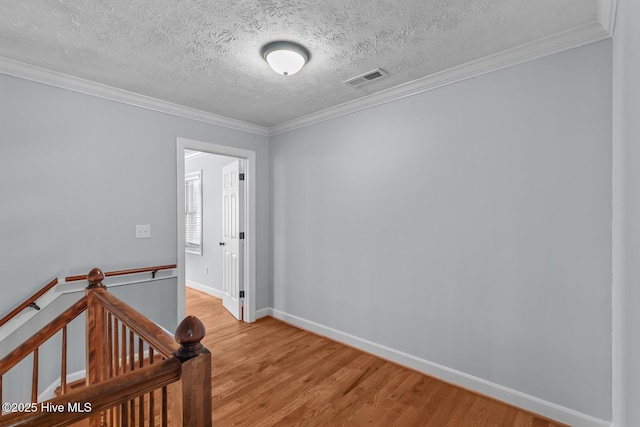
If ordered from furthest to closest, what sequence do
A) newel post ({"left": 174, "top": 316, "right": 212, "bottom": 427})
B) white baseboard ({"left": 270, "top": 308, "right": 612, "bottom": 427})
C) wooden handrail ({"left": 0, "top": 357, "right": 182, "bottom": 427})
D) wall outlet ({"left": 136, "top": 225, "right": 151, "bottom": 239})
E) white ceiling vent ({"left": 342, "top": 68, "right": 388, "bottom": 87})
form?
wall outlet ({"left": 136, "top": 225, "right": 151, "bottom": 239}), white ceiling vent ({"left": 342, "top": 68, "right": 388, "bottom": 87}), white baseboard ({"left": 270, "top": 308, "right": 612, "bottom": 427}), newel post ({"left": 174, "top": 316, "right": 212, "bottom": 427}), wooden handrail ({"left": 0, "top": 357, "right": 182, "bottom": 427})

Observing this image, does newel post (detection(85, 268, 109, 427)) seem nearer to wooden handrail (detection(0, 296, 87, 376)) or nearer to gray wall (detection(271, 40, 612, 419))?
wooden handrail (detection(0, 296, 87, 376))

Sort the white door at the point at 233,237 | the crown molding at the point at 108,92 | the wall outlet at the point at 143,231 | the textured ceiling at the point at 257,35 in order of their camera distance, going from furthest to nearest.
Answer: the white door at the point at 233,237 → the wall outlet at the point at 143,231 → the crown molding at the point at 108,92 → the textured ceiling at the point at 257,35

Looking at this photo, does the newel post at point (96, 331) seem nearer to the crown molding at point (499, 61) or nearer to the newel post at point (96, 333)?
the newel post at point (96, 333)

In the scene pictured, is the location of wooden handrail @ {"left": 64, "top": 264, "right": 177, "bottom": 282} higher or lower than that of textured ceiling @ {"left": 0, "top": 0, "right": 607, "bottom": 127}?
lower

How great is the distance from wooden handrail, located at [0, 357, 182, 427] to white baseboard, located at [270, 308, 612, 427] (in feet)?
7.42

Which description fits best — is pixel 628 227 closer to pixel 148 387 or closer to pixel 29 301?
pixel 148 387

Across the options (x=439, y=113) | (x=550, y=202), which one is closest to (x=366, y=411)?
(x=550, y=202)

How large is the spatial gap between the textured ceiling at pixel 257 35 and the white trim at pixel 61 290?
1769 mm

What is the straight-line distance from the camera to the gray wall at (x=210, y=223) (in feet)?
16.4

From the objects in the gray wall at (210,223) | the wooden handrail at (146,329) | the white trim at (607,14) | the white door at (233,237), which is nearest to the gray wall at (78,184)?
the white door at (233,237)

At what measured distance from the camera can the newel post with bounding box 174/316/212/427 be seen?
0.99 meters

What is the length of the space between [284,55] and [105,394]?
2.02 meters

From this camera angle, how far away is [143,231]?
2.96 m

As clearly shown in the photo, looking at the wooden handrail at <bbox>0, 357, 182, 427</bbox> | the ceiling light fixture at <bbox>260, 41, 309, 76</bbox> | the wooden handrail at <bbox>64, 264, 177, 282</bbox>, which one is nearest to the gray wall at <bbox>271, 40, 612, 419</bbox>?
the ceiling light fixture at <bbox>260, 41, 309, 76</bbox>
